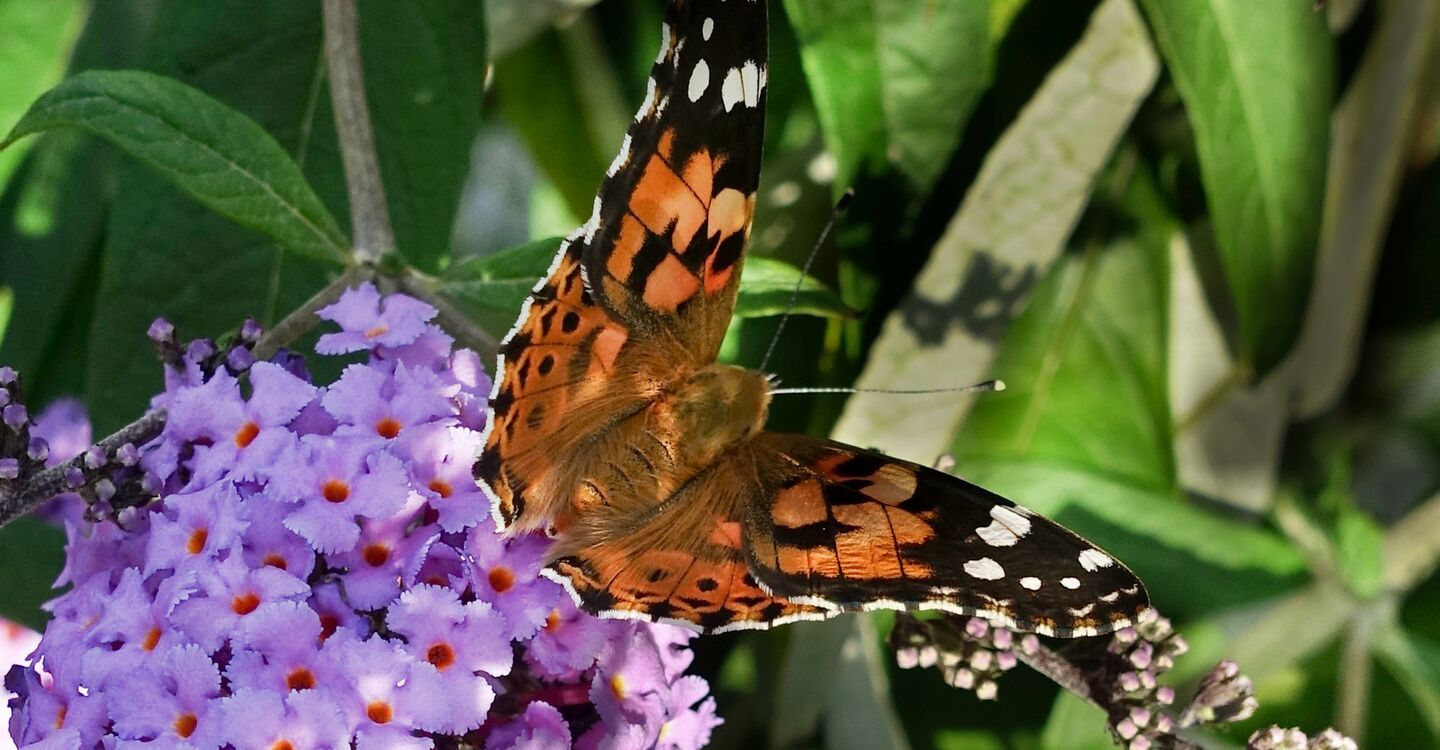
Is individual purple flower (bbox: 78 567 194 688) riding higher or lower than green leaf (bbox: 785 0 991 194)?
lower

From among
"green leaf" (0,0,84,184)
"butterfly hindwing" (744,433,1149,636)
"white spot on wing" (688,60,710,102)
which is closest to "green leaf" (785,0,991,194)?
"white spot on wing" (688,60,710,102)

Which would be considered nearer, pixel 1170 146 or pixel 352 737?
pixel 352 737

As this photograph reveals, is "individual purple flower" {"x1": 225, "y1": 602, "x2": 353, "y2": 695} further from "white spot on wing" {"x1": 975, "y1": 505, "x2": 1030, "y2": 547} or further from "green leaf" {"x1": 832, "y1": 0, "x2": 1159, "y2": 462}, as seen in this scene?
"green leaf" {"x1": 832, "y1": 0, "x2": 1159, "y2": 462}

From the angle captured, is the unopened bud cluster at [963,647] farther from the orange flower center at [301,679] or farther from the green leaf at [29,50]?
the green leaf at [29,50]

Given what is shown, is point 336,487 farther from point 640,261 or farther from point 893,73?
point 893,73

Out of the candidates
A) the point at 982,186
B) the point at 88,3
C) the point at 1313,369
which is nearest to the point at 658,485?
the point at 982,186

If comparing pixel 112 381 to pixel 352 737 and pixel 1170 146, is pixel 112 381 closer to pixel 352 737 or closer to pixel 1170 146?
pixel 352 737
